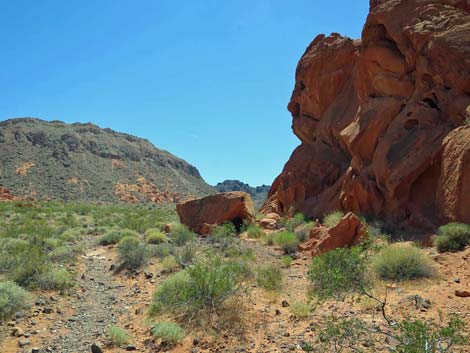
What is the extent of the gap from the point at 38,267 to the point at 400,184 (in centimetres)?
1116

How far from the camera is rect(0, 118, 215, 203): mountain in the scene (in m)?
57.1

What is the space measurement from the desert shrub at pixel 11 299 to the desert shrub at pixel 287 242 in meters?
8.37

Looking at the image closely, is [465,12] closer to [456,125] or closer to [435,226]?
[456,125]

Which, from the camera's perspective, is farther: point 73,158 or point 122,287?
point 73,158

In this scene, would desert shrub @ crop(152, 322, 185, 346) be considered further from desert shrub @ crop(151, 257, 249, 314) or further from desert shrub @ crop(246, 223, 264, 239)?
desert shrub @ crop(246, 223, 264, 239)

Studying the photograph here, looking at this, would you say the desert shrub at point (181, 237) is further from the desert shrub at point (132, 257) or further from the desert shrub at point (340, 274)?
the desert shrub at point (340, 274)

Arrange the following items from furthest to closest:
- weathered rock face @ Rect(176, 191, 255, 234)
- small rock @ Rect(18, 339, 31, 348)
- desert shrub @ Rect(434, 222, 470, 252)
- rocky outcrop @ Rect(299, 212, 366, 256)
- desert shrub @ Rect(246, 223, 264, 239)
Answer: weathered rock face @ Rect(176, 191, 255, 234)
desert shrub @ Rect(246, 223, 264, 239)
rocky outcrop @ Rect(299, 212, 366, 256)
desert shrub @ Rect(434, 222, 470, 252)
small rock @ Rect(18, 339, 31, 348)

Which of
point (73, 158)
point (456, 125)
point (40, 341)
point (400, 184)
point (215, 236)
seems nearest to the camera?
point (40, 341)

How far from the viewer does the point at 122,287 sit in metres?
9.11

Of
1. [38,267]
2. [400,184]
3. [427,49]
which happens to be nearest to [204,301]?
[38,267]

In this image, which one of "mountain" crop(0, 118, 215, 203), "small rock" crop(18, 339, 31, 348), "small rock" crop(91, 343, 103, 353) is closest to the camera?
"small rock" crop(91, 343, 103, 353)

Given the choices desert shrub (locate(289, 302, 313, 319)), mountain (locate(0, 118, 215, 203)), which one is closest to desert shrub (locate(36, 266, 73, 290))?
desert shrub (locate(289, 302, 313, 319))

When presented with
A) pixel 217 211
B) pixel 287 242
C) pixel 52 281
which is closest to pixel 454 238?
pixel 287 242

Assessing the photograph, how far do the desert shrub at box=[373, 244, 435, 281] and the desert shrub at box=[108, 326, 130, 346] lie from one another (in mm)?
5119
